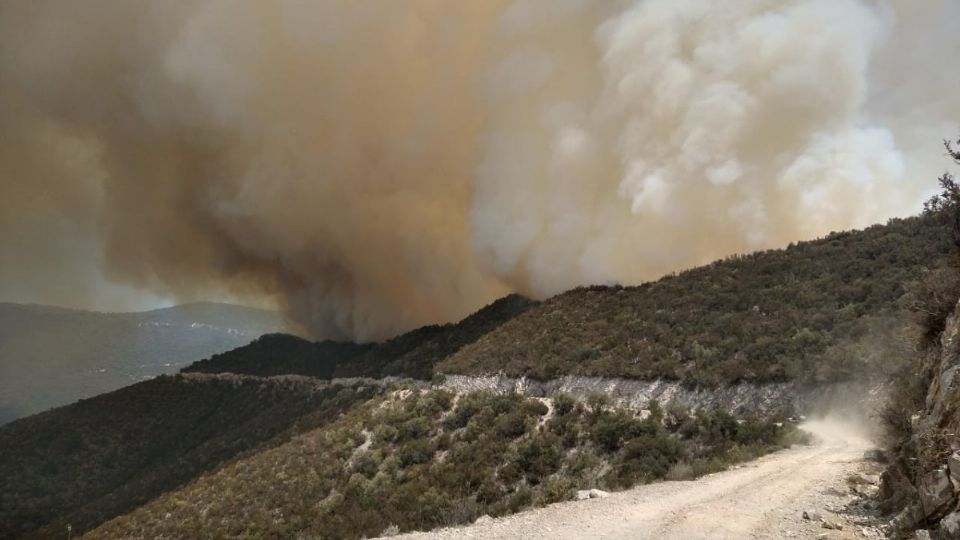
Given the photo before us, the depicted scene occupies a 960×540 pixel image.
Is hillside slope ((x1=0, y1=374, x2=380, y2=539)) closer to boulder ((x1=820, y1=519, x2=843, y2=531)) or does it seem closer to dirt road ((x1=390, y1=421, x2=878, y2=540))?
dirt road ((x1=390, y1=421, x2=878, y2=540))

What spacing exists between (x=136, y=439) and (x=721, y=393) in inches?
2047

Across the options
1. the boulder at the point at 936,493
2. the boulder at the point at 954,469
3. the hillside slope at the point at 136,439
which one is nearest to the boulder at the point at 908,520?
the boulder at the point at 936,493

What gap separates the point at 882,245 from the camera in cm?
2669

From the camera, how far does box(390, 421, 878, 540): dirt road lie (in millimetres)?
7945

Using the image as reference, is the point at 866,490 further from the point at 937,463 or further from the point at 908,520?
the point at 937,463

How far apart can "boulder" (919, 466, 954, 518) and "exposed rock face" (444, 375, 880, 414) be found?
10.4m

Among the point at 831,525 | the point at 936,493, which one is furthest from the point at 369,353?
the point at 936,493

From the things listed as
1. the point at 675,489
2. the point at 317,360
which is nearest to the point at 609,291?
the point at 675,489

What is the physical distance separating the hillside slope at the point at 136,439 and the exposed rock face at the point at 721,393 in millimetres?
17966

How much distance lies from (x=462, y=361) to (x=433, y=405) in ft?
29.5

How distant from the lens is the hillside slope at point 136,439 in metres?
38.6

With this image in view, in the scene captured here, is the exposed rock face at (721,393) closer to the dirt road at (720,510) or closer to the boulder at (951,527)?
the dirt road at (720,510)

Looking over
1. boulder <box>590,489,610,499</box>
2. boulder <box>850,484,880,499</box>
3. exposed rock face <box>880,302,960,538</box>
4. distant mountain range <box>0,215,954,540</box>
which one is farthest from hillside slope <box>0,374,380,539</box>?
exposed rock face <box>880,302,960,538</box>

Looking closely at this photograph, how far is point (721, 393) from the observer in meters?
18.9
